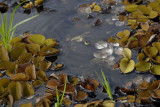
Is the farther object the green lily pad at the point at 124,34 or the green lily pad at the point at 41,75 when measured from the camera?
the green lily pad at the point at 124,34

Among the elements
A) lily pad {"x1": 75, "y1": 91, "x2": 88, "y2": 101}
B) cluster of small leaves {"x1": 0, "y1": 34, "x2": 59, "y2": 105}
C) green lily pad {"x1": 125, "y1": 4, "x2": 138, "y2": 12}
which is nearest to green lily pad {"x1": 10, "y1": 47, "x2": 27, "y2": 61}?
cluster of small leaves {"x1": 0, "y1": 34, "x2": 59, "y2": 105}

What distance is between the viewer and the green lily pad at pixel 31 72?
8.29 ft

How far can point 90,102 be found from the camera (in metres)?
2.32

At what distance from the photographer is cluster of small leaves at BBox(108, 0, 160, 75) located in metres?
2.57

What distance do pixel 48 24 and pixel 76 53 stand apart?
2.22ft

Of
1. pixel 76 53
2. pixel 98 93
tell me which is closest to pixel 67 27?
pixel 76 53

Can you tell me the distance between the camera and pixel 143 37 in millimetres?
2771

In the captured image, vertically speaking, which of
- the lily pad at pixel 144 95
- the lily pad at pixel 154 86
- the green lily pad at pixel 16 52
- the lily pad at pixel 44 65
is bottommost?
the lily pad at pixel 144 95

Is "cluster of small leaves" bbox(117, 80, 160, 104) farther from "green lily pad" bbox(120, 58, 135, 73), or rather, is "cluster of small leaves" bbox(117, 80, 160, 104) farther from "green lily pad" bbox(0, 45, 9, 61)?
"green lily pad" bbox(0, 45, 9, 61)

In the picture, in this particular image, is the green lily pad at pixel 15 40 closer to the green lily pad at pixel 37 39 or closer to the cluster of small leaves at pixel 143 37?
the green lily pad at pixel 37 39

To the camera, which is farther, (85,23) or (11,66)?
(85,23)

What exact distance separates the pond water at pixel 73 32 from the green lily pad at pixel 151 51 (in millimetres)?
249

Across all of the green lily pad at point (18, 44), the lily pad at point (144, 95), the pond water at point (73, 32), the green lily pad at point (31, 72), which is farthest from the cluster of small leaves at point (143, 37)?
the green lily pad at point (18, 44)

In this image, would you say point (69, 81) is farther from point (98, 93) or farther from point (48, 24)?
point (48, 24)
